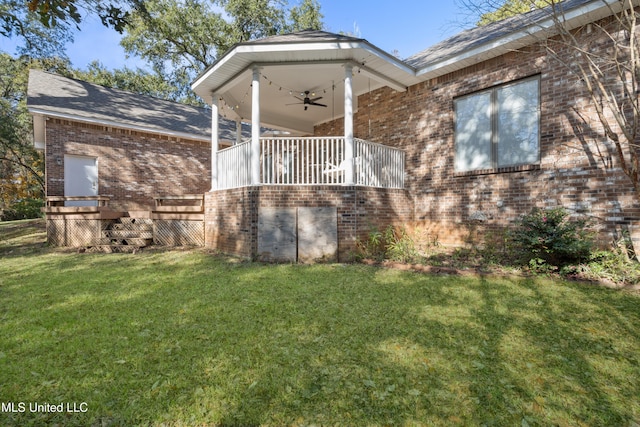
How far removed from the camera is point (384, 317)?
3238 mm

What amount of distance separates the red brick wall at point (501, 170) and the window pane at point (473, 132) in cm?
18

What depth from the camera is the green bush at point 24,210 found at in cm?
1816

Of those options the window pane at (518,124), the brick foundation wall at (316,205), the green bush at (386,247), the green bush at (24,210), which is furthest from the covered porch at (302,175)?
the green bush at (24,210)

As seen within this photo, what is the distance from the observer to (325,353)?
2.50 m

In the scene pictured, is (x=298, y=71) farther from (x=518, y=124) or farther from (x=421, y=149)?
(x=518, y=124)

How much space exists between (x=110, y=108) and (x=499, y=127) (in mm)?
12481

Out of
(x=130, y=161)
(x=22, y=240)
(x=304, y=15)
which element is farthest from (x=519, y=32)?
(x=304, y=15)

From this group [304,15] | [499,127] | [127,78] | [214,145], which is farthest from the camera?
[127,78]

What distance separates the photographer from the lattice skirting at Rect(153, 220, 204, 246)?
26.4 feet

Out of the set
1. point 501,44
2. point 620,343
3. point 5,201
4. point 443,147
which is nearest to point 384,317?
point 620,343

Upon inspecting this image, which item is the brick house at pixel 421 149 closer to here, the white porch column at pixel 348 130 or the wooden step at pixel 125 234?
the white porch column at pixel 348 130

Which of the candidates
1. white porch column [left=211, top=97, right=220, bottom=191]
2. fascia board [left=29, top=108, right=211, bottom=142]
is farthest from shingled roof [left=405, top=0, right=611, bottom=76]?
fascia board [left=29, top=108, right=211, bottom=142]

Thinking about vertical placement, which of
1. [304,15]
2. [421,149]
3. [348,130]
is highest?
[304,15]

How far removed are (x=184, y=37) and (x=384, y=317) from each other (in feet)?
72.4
